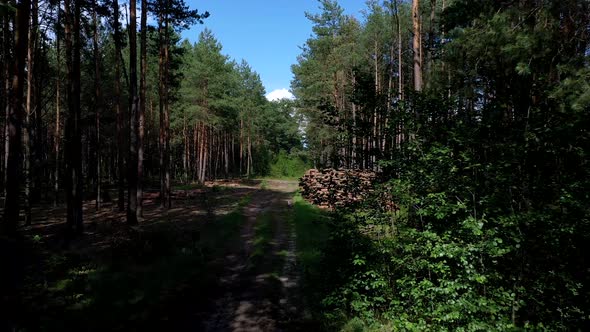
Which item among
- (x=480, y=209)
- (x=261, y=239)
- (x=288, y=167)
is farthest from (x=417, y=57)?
(x=288, y=167)

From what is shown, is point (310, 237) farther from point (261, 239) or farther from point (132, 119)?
point (132, 119)

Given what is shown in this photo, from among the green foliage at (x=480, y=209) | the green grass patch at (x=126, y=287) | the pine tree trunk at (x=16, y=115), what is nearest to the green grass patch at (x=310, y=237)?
the green foliage at (x=480, y=209)

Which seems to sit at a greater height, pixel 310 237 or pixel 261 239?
pixel 310 237

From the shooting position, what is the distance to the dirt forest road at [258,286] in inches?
339

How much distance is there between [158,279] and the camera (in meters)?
11.1

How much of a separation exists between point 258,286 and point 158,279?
3107 mm

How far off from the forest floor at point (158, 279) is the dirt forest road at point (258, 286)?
0.02 meters

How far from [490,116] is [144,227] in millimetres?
16975

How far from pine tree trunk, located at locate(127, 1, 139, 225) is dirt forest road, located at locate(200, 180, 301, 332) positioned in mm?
5817

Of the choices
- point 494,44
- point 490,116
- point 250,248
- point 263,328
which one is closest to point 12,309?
point 263,328

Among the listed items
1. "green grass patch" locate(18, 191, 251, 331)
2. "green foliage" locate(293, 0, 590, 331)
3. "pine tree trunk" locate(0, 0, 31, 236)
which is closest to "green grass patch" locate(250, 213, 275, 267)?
"green grass patch" locate(18, 191, 251, 331)

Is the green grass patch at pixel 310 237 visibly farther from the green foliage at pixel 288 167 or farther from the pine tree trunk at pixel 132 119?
the green foliage at pixel 288 167

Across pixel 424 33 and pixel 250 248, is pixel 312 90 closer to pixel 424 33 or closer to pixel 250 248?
pixel 424 33

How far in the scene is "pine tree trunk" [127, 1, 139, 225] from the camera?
57.6ft
